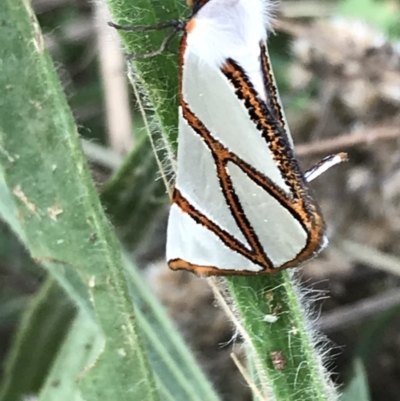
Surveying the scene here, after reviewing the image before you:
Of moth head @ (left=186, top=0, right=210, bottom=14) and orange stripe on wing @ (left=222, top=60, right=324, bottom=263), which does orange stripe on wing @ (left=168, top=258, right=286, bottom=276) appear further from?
moth head @ (left=186, top=0, right=210, bottom=14)

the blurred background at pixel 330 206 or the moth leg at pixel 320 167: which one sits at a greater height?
the moth leg at pixel 320 167

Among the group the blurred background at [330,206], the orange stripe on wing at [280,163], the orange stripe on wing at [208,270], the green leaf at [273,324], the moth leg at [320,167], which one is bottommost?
the blurred background at [330,206]

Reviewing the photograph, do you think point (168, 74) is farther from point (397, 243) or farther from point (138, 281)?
point (397, 243)

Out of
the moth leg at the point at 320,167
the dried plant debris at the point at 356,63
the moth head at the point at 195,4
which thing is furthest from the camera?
the dried plant debris at the point at 356,63

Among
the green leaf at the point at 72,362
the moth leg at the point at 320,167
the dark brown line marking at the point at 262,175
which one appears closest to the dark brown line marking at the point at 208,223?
the dark brown line marking at the point at 262,175

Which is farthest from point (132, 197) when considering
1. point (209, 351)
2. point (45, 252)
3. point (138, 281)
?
point (45, 252)

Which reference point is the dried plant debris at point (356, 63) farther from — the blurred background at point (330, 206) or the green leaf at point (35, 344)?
the green leaf at point (35, 344)

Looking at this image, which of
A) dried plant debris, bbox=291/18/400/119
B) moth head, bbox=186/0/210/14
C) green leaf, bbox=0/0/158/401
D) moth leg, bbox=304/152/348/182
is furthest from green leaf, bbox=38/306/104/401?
dried plant debris, bbox=291/18/400/119
